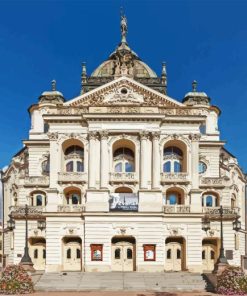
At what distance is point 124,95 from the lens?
214ft

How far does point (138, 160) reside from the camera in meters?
62.0

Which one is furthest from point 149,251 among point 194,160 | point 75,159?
point 75,159

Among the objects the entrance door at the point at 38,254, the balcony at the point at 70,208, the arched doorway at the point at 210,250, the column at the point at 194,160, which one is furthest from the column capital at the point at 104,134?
the arched doorway at the point at 210,250

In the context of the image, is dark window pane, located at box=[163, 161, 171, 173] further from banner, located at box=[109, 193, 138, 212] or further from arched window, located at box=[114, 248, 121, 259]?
arched window, located at box=[114, 248, 121, 259]

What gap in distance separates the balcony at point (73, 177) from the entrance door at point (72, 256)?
24.6ft

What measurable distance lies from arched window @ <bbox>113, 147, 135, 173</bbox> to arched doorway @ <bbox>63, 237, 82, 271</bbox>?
33.1 ft

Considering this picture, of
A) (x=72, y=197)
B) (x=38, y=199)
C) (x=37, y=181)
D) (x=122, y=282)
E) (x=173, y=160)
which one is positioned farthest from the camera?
(x=38, y=199)

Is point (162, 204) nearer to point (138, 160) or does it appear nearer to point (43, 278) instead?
point (138, 160)

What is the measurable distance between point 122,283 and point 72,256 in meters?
12.0

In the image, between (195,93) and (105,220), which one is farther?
(195,93)

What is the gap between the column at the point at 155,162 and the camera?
60.7m

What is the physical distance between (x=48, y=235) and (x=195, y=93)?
1263 inches

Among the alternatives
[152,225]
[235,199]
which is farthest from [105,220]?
[235,199]

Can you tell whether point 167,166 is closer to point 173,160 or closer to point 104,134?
point 173,160
